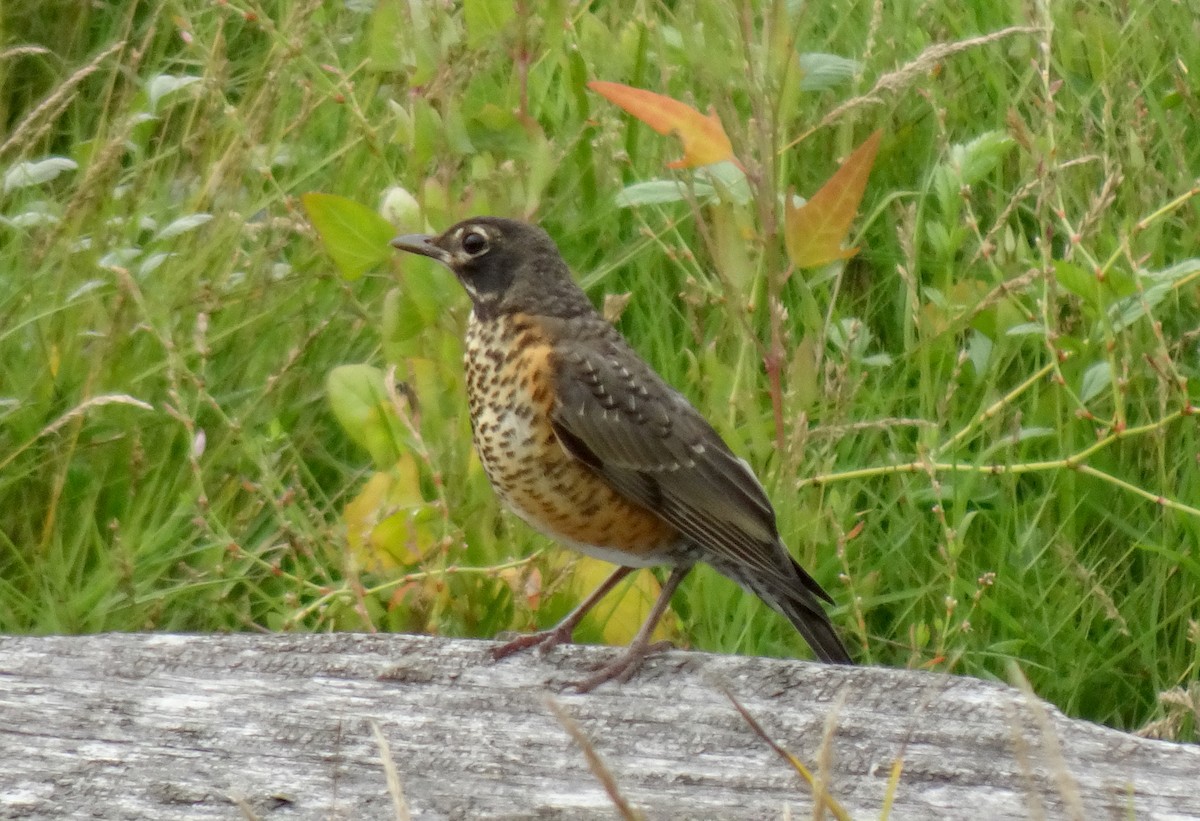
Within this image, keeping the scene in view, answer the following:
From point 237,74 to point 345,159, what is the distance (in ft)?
3.44

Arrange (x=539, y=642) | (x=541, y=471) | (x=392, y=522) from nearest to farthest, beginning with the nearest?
1. (x=539, y=642)
2. (x=541, y=471)
3. (x=392, y=522)

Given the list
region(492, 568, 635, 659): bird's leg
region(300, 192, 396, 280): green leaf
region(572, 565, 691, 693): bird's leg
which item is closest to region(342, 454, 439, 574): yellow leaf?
region(492, 568, 635, 659): bird's leg

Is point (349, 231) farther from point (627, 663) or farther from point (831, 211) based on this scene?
point (627, 663)

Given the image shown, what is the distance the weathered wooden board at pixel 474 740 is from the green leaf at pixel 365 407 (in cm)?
84

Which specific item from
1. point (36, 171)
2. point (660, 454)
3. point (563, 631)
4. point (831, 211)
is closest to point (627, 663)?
point (563, 631)

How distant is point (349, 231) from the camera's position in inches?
147

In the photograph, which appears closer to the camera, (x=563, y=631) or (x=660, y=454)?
(x=563, y=631)

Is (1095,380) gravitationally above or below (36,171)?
below

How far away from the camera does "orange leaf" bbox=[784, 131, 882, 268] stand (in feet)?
12.2

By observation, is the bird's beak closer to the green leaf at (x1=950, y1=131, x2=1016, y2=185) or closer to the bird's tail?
the bird's tail

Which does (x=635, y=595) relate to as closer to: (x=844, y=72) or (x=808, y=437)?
(x=808, y=437)

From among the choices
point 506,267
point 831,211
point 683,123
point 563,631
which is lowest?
point 563,631

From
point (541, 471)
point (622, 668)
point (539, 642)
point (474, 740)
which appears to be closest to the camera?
point (474, 740)

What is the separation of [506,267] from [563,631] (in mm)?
866
